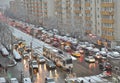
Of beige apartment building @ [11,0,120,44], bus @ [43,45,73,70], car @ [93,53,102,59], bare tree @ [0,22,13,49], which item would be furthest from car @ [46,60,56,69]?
beige apartment building @ [11,0,120,44]

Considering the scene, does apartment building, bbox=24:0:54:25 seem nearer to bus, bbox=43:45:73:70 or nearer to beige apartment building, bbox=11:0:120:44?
beige apartment building, bbox=11:0:120:44

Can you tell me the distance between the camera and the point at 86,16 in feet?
277

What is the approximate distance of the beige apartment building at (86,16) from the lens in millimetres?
71438

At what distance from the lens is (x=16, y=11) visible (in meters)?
158

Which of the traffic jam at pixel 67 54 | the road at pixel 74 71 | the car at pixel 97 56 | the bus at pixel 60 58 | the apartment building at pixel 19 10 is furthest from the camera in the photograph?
the apartment building at pixel 19 10

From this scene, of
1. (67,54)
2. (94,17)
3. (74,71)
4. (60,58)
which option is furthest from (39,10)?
(74,71)

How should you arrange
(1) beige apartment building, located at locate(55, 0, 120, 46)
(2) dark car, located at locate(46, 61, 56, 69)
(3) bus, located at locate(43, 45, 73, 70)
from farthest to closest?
(1) beige apartment building, located at locate(55, 0, 120, 46) → (2) dark car, located at locate(46, 61, 56, 69) → (3) bus, located at locate(43, 45, 73, 70)

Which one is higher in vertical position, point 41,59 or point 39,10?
point 39,10

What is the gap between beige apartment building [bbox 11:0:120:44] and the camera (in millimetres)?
71438

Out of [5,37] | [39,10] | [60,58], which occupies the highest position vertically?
[39,10]

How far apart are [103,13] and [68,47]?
1185 centimetres

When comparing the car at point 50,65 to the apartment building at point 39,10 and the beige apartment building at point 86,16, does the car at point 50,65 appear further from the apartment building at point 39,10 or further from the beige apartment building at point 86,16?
the apartment building at point 39,10

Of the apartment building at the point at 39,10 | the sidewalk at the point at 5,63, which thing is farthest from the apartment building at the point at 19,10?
the sidewalk at the point at 5,63

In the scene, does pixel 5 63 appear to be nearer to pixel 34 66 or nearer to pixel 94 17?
pixel 34 66
